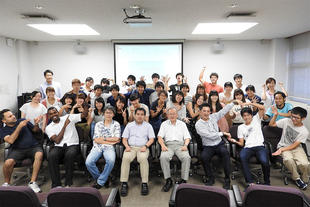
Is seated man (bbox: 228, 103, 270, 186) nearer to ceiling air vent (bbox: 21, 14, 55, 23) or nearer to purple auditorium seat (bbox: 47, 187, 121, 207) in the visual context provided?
purple auditorium seat (bbox: 47, 187, 121, 207)

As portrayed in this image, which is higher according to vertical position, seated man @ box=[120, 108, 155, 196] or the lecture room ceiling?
the lecture room ceiling

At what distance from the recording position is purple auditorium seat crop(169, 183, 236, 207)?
57.4 inches

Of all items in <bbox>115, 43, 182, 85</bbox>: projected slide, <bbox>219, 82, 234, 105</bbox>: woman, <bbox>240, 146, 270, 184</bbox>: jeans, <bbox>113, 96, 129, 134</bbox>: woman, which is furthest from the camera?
<bbox>115, 43, 182, 85</bbox>: projected slide

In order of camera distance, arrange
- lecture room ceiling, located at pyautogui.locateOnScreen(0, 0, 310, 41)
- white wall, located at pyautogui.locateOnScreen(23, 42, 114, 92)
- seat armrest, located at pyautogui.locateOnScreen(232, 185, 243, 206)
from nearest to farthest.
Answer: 1. seat armrest, located at pyautogui.locateOnScreen(232, 185, 243, 206)
2. lecture room ceiling, located at pyautogui.locateOnScreen(0, 0, 310, 41)
3. white wall, located at pyautogui.locateOnScreen(23, 42, 114, 92)

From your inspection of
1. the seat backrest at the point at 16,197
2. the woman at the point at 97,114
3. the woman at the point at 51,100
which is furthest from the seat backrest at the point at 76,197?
the woman at the point at 51,100

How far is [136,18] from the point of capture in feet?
11.8

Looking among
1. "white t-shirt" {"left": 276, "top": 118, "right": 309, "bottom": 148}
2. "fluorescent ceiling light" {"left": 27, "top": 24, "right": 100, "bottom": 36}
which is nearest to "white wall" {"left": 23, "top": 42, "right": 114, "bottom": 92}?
"fluorescent ceiling light" {"left": 27, "top": 24, "right": 100, "bottom": 36}

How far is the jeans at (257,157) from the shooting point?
9.37 feet

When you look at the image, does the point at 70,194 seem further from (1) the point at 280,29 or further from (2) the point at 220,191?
(1) the point at 280,29

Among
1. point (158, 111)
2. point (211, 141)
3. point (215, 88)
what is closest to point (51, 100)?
point (158, 111)

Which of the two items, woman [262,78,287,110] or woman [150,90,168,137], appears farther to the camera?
woman [262,78,287,110]

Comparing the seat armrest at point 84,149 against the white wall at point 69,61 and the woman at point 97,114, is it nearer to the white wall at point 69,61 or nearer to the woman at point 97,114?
the woman at point 97,114

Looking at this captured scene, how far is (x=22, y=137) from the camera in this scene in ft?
10.3

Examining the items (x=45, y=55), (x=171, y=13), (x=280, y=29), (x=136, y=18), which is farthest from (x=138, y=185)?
(x=45, y=55)
